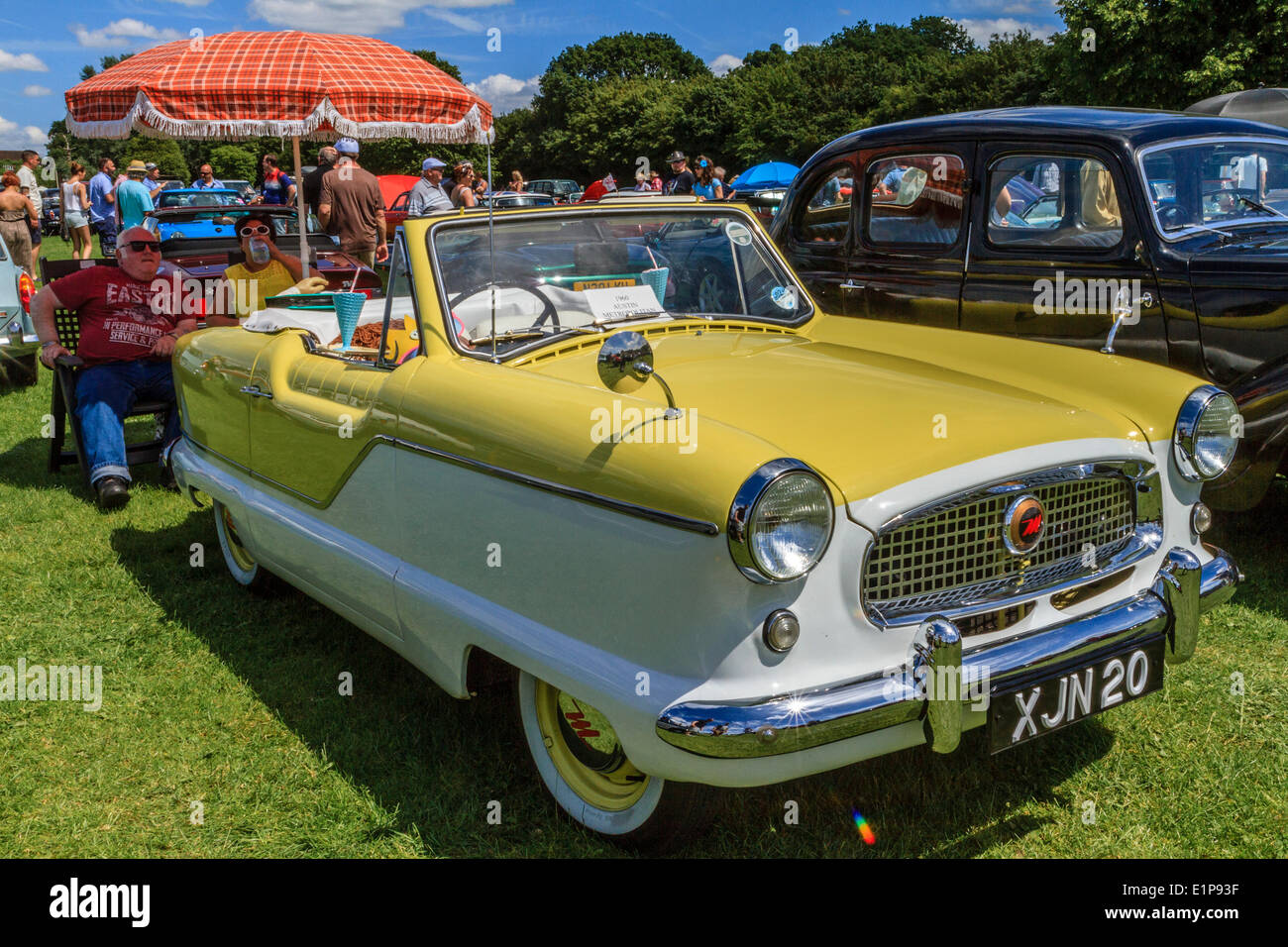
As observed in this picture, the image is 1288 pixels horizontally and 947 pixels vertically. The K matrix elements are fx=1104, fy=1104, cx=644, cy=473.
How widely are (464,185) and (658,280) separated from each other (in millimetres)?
10599

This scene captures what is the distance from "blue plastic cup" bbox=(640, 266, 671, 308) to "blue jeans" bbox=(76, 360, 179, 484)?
12.7ft

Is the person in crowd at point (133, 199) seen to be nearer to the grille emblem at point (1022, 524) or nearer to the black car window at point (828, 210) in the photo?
the black car window at point (828, 210)

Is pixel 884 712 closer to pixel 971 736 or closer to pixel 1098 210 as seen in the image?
pixel 971 736

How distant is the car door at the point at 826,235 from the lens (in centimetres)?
555

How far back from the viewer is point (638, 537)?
2334 mm

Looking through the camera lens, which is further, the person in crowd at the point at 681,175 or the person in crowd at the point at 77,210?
the person in crowd at the point at 77,210

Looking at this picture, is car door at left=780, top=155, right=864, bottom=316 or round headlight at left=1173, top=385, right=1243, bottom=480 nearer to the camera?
round headlight at left=1173, top=385, right=1243, bottom=480

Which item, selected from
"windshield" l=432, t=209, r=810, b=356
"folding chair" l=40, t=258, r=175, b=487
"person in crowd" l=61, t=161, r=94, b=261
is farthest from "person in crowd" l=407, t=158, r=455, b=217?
"person in crowd" l=61, t=161, r=94, b=261

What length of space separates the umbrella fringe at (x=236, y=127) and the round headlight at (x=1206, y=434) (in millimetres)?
4627

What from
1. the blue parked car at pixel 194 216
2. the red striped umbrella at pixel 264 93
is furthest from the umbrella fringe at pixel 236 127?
the blue parked car at pixel 194 216

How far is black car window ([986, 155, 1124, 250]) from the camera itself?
459 centimetres

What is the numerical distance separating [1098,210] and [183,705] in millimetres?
4051

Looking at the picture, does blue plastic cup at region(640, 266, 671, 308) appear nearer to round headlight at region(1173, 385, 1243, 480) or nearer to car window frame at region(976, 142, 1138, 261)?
round headlight at region(1173, 385, 1243, 480)

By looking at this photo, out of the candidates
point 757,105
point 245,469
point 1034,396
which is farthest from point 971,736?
point 757,105
